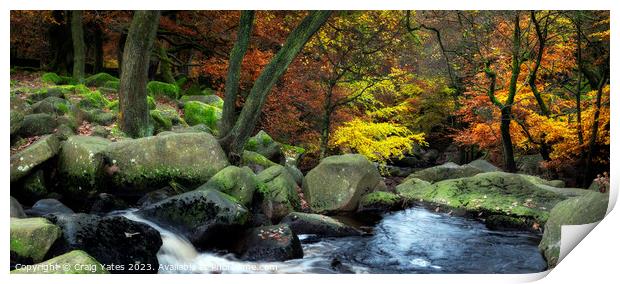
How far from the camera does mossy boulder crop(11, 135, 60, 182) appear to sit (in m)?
5.02

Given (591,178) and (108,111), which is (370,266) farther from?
(108,111)

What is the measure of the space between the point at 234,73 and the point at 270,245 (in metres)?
3.34

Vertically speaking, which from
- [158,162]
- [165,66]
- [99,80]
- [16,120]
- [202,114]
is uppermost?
[165,66]

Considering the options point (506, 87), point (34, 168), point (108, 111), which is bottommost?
point (34, 168)

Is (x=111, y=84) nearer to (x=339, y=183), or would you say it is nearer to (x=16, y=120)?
(x=16, y=120)

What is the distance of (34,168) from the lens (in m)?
5.18

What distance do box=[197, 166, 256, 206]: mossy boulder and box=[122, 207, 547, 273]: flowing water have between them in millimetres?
1012

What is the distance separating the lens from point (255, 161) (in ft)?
24.4

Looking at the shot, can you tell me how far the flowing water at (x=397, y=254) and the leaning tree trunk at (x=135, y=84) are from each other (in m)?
1.99

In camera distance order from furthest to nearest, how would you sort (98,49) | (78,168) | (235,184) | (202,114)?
(98,49) → (202,114) → (235,184) → (78,168)

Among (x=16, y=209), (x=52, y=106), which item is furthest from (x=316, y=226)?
(x=52, y=106)

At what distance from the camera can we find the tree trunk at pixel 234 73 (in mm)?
7156
